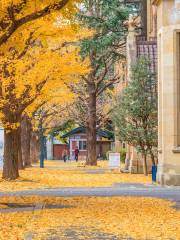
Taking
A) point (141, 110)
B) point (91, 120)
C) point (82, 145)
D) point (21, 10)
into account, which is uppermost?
point (21, 10)

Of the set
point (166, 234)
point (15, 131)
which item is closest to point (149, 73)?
point (15, 131)

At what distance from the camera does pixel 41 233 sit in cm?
1419

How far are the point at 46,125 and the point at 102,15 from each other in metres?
35.0

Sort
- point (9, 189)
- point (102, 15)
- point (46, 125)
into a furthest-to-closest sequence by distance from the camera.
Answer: point (46, 125)
point (102, 15)
point (9, 189)

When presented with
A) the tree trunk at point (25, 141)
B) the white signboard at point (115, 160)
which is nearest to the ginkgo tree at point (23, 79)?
the white signboard at point (115, 160)

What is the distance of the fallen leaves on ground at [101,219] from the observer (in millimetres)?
14320

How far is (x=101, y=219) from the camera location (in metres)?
16.7

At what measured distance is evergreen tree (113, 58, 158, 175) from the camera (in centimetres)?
3853

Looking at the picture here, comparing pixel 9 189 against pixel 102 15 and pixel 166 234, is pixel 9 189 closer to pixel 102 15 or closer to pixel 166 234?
pixel 166 234

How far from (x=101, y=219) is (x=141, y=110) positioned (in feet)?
72.2

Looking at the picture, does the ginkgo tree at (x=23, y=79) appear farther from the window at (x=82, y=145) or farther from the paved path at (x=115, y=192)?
the window at (x=82, y=145)

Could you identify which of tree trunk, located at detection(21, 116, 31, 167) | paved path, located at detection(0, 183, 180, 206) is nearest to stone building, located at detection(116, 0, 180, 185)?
paved path, located at detection(0, 183, 180, 206)

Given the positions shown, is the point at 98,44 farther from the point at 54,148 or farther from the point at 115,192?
the point at 54,148

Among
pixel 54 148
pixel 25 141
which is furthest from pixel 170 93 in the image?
pixel 54 148
